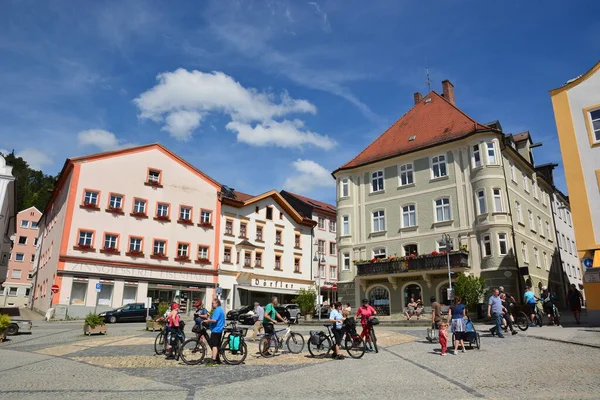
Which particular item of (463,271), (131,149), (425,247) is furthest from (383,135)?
(131,149)

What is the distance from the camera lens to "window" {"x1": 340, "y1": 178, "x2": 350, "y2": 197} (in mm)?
40000

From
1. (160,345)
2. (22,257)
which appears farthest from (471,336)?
(22,257)

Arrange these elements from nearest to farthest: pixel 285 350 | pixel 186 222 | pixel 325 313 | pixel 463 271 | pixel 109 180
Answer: pixel 285 350
pixel 463 271
pixel 325 313
pixel 109 180
pixel 186 222

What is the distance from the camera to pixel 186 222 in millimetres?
44594

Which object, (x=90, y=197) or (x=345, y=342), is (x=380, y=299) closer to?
(x=345, y=342)

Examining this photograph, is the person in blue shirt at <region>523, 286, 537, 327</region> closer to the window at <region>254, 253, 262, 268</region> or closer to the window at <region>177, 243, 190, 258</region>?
the window at <region>177, 243, 190, 258</region>

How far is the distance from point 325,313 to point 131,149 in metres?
22.6

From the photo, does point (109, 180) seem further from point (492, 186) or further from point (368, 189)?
point (492, 186)

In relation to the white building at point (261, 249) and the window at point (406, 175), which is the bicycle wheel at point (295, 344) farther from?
the white building at point (261, 249)

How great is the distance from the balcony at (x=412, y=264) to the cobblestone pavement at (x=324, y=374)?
15060mm

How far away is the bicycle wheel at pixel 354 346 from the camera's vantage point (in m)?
14.3

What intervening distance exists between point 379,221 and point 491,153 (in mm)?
9777

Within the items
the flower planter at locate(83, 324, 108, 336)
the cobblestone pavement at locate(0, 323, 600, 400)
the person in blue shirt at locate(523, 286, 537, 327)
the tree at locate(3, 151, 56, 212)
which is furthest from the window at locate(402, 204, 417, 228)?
the tree at locate(3, 151, 56, 212)

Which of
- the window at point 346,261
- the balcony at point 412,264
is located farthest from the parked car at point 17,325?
the window at point 346,261
